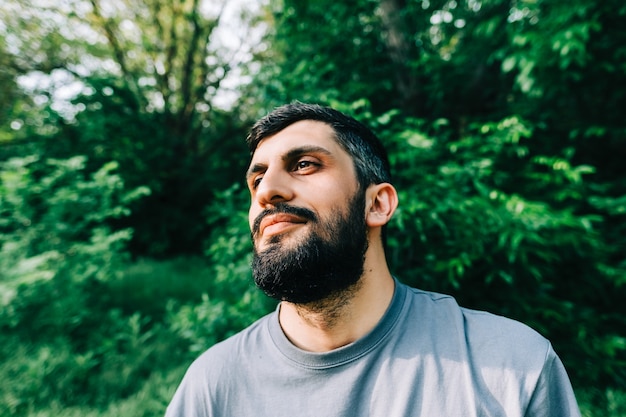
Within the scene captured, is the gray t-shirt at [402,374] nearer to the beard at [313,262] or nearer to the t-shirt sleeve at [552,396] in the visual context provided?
the t-shirt sleeve at [552,396]

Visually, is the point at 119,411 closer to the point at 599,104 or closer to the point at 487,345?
the point at 487,345

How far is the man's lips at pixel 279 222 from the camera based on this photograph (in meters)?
1.32

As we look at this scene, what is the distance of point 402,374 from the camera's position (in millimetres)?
1213

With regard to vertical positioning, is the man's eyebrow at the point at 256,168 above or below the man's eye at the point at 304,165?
below

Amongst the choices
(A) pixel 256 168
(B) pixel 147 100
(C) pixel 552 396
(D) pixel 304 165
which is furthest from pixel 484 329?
(B) pixel 147 100

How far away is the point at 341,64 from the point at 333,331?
10.1 ft

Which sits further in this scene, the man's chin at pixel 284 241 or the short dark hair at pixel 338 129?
the short dark hair at pixel 338 129

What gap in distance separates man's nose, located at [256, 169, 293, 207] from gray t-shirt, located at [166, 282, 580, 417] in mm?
523

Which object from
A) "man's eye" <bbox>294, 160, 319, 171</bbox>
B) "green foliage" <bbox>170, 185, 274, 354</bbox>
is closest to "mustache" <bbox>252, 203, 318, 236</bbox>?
"man's eye" <bbox>294, 160, 319, 171</bbox>

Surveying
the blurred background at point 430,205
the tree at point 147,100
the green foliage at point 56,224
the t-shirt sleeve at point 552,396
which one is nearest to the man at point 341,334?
the t-shirt sleeve at point 552,396

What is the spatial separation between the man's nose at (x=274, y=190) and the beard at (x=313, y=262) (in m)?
0.03

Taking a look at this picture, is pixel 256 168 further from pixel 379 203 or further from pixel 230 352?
pixel 230 352

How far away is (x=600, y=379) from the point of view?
2924 millimetres

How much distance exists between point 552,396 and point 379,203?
34.5 inches
